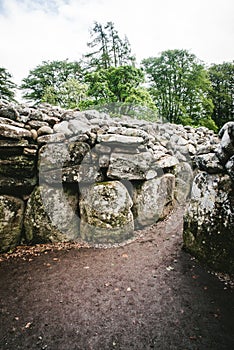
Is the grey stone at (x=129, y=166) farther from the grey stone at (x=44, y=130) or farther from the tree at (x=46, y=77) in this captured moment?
the tree at (x=46, y=77)

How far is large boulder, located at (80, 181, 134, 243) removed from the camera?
4762 mm

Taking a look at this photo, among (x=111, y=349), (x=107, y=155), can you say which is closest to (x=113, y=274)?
(x=111, y=349)

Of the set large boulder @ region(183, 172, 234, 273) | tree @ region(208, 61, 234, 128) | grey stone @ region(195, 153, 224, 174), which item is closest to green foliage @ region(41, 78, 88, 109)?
grey stone @ region(195, 153, 224, 174)

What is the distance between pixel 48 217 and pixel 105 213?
1323 millimetres

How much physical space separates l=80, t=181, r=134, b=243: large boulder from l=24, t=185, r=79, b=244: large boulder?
0.40m

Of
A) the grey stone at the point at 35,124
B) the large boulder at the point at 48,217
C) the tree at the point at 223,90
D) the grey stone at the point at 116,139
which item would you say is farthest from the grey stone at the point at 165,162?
the tree at the point at 223,90

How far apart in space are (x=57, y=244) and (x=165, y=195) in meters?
3.04

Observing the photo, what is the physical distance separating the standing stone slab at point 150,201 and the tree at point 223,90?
1434cm

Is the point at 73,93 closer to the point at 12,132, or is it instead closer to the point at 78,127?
the point at 78,127

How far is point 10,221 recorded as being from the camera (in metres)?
4.59

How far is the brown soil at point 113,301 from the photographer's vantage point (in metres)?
2.49

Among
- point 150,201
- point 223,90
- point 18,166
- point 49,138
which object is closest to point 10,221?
Answer: point 18,166

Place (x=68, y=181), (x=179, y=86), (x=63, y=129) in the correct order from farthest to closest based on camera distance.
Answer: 1. (x=179, y=86)
2. (x=63, y=129)
3. (x=68, y=181)

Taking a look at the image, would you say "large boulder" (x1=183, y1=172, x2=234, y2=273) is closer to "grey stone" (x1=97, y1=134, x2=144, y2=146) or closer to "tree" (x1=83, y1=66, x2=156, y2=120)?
"grey stone" (x1=97, y1=134, x2=144, y2=146)
